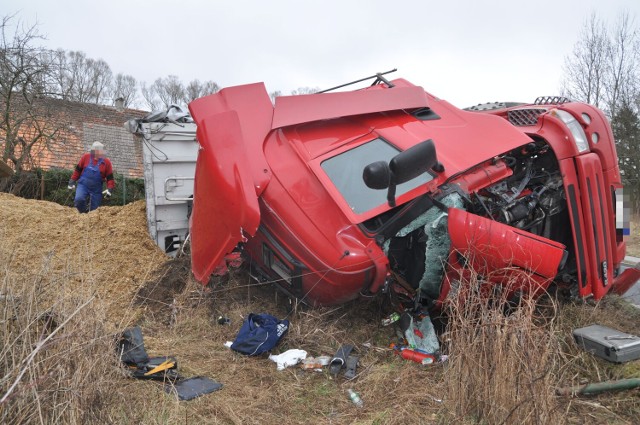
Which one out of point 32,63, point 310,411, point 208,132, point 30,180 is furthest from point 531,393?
point 32,63

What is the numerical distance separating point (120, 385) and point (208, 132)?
1.99 m

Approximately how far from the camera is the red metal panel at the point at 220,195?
3357 millimetres

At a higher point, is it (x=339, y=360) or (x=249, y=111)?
(x=249, y=111)

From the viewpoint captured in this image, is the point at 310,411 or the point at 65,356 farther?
the point at 310,411

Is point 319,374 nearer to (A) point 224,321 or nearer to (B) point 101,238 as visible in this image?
(A) point 224,321

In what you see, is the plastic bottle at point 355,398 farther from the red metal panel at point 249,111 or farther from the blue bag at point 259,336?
the red metal panel at point 249,111

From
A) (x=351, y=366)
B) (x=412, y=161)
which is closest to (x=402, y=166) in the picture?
(x=412, y=161)

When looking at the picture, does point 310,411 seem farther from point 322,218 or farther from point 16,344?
point 16,344

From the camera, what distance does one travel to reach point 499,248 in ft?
10.4

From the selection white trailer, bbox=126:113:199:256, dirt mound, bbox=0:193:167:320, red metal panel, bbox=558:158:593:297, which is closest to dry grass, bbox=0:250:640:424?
red metal panel, bbox=558:158:593:297

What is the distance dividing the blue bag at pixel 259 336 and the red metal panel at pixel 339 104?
1531 millimetres

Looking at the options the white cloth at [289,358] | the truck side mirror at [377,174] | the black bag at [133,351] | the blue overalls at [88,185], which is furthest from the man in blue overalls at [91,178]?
the truck side mirror at [377,174]

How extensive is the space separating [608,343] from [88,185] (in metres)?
6.90

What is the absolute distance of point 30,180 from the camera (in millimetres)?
10336
